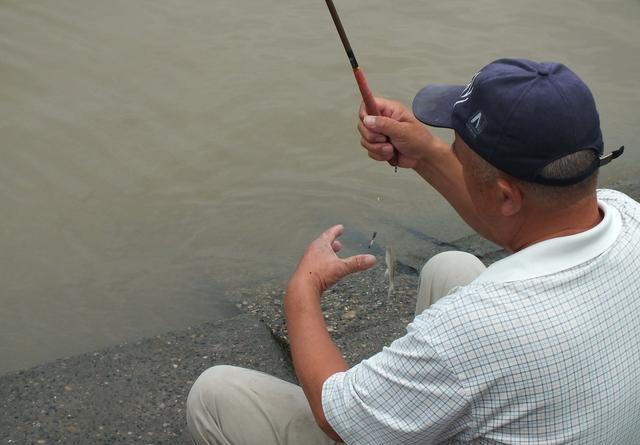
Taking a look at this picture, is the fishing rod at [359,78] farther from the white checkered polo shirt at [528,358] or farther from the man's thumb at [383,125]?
the white checkered polo shirt at [528,358]

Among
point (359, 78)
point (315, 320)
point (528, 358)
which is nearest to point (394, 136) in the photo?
point (359, 78)

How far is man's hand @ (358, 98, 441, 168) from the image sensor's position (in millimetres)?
2574

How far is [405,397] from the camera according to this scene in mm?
1688

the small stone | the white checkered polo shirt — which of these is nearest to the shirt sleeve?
the white checkered polo shirt

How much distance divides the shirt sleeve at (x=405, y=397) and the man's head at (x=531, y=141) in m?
0.29

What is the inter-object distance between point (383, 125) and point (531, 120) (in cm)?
86

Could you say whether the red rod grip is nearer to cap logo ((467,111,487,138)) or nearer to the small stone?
cap logo ((467,111,487,138))

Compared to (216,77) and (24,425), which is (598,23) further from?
(24,425)

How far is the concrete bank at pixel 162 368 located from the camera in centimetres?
287

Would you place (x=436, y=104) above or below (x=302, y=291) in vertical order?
above

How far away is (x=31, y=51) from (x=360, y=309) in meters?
3.35

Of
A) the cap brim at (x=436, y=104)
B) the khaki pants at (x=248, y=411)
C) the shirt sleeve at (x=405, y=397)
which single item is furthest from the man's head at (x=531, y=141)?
the khaki pants at (x=248, y=411)

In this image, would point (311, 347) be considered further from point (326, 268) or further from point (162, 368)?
point (162, 368)

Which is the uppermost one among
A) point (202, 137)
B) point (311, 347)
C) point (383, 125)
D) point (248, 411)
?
point (383, 125)
